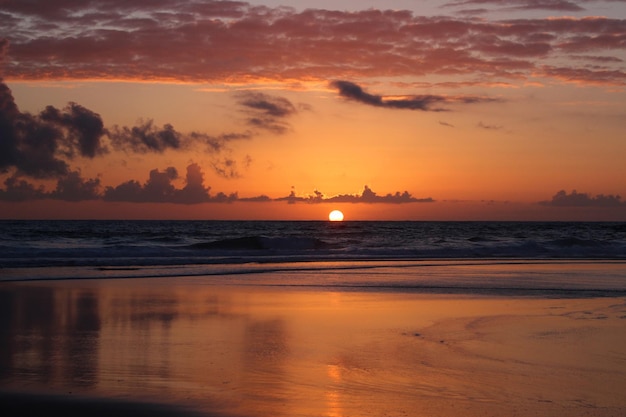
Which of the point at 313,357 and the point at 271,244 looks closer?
the point at 313,357

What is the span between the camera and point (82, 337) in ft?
36.6

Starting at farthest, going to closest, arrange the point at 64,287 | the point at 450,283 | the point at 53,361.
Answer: the point at 450,283
the point at 64,287
the point at 53,361

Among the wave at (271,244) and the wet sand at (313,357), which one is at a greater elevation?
the wet sand at (313,357)

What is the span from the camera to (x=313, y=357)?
971 centimetres

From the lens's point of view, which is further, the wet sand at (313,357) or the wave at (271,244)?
the wave at (271,244)

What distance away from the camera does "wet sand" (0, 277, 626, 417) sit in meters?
7.46

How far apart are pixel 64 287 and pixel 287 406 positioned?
44.0ft

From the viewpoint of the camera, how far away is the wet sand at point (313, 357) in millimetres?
7457

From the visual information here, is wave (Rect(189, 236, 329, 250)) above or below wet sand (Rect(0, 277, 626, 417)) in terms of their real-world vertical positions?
below

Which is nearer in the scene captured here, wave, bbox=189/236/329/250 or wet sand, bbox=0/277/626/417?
wet sand, bbox=0/277/626/417

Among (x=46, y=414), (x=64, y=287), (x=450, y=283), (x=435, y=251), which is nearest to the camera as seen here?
(x=46, y=414)

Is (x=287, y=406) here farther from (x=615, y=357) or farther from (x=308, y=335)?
(x=615, y=357)

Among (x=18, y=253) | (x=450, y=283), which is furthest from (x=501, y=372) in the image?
(x=18, y=253)

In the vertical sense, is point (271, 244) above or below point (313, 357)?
below
